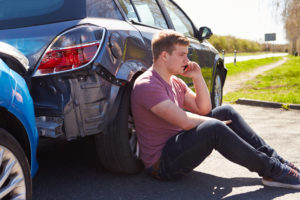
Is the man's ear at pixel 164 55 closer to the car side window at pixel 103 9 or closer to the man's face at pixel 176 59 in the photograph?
the man's face at pixel 176 59

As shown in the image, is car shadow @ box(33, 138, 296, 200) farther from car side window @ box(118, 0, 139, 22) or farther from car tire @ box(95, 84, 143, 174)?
car side window @ box(118, 0, 139, 22)

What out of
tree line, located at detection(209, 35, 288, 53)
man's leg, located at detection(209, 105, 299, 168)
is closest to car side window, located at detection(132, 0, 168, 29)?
man's leg, located at detection(209, 105, 299, 168)

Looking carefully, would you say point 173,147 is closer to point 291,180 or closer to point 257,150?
point 257,150

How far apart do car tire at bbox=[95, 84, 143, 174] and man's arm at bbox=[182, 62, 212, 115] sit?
2.00 feet

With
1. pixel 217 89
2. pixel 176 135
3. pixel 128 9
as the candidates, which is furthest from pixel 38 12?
pixel 217 89

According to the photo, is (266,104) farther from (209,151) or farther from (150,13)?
(209,151)

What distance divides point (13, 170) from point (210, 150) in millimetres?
1455

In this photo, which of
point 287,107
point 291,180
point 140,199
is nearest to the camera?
point 140,199

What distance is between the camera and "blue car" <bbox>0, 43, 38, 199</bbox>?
82.0 inches

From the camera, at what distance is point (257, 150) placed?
2998 millimetres

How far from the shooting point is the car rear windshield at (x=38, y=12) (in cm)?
289

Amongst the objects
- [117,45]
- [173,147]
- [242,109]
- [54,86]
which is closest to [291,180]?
[173,147]

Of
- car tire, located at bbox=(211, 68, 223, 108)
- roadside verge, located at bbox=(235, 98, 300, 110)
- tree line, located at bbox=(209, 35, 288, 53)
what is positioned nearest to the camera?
car tire, located at bbox=(211, 68, 223, 108)

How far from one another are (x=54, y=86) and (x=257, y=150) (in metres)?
1.59
